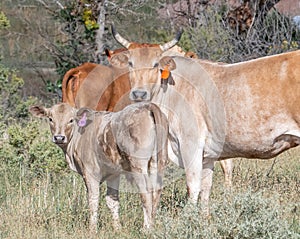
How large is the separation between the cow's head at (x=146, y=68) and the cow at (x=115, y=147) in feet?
1.67

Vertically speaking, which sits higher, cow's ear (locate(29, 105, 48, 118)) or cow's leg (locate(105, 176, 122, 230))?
cow's ear (locate(29, 105, 48, 118))

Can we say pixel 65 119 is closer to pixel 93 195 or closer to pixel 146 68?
pixel 93 195

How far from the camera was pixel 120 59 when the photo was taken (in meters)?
8.91

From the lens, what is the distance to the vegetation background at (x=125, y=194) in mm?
6445

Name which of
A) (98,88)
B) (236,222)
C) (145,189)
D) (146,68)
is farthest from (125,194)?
(236,222)

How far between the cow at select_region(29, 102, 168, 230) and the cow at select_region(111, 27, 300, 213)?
48 cm

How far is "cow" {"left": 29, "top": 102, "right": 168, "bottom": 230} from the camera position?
7.52 meters

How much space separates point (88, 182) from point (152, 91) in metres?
1.32

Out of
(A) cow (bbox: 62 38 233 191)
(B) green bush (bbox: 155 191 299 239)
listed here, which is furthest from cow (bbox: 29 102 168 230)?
(A) cow (bbox: 62 38 233 191)

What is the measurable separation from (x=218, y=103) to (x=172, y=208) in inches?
46.7

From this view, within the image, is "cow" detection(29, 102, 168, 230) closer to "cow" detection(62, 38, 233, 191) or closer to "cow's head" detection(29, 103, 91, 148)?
"cow's head" detection(29, 103, 91, 148)

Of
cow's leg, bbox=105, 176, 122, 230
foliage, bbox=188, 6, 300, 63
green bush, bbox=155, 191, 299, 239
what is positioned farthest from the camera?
foliage, bbox=188, 6, 300, 63

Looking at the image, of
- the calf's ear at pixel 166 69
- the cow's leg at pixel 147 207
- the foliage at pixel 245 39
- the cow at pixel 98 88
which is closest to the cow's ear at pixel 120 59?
the calf's ear at pixel 166 69

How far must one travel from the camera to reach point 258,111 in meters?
7.71
